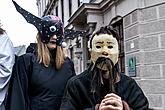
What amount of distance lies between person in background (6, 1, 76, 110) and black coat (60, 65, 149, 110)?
74cm

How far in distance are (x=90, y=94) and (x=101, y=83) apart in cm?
10

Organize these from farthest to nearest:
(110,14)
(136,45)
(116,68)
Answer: (110,14) < (136,45) < (116,68)

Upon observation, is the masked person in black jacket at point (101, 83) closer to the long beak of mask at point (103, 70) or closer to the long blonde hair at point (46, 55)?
the long beak of mask at point (103, 70)

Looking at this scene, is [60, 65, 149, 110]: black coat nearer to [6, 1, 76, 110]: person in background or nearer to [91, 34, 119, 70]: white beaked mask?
[91, 34, 119, 70]: white beaked mask

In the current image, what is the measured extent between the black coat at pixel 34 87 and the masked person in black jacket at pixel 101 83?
74cm

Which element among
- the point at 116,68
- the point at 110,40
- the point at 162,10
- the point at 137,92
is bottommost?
the point at 137,92

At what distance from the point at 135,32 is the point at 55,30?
4.00 metres

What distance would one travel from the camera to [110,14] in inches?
334

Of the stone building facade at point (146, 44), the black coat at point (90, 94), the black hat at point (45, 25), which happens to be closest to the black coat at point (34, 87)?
the black hat at point (45, 25)

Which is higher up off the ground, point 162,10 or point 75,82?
point 162,10

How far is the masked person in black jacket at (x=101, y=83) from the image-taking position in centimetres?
168

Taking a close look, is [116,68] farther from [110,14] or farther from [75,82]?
[110,14]

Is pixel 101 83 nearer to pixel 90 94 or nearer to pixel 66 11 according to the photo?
pixel 90 94

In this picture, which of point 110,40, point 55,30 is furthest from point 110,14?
point 110,40
